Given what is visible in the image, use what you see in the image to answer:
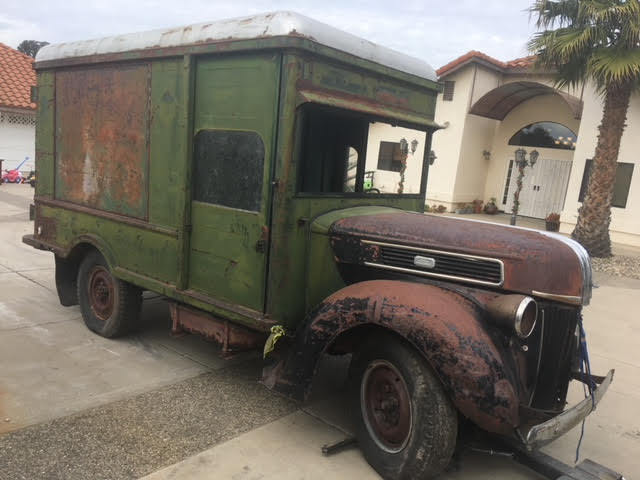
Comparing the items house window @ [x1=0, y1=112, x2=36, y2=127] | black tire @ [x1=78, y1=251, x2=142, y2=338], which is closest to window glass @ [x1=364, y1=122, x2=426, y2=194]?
black tire @ [x1=78, y1=251, x2=142, y2=338]

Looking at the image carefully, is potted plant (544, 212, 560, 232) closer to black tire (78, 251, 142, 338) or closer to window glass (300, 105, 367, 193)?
window glass (300, 105, 367, 193)

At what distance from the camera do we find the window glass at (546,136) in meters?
17.5

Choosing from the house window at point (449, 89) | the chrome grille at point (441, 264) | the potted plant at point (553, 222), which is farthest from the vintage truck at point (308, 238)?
the house window at point (449, 89)

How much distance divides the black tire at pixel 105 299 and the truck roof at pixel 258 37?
1.96 meters

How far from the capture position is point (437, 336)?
2822 mm

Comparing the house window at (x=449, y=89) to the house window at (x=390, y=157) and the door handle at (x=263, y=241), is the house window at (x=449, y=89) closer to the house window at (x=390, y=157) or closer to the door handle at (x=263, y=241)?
the house window at (x=390, y=157)

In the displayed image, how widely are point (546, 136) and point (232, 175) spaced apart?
16.7 m

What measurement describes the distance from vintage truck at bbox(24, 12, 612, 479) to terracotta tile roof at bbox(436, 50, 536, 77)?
13.6 m

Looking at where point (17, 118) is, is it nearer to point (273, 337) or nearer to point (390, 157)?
point (390, 157)

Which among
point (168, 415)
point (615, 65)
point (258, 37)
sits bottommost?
point (168, 415)

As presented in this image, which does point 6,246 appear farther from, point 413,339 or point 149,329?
point 413,339

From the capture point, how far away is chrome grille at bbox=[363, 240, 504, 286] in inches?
120

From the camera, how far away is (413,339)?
9.52ft

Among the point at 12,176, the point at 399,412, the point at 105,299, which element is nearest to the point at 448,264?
the point at 399,412
